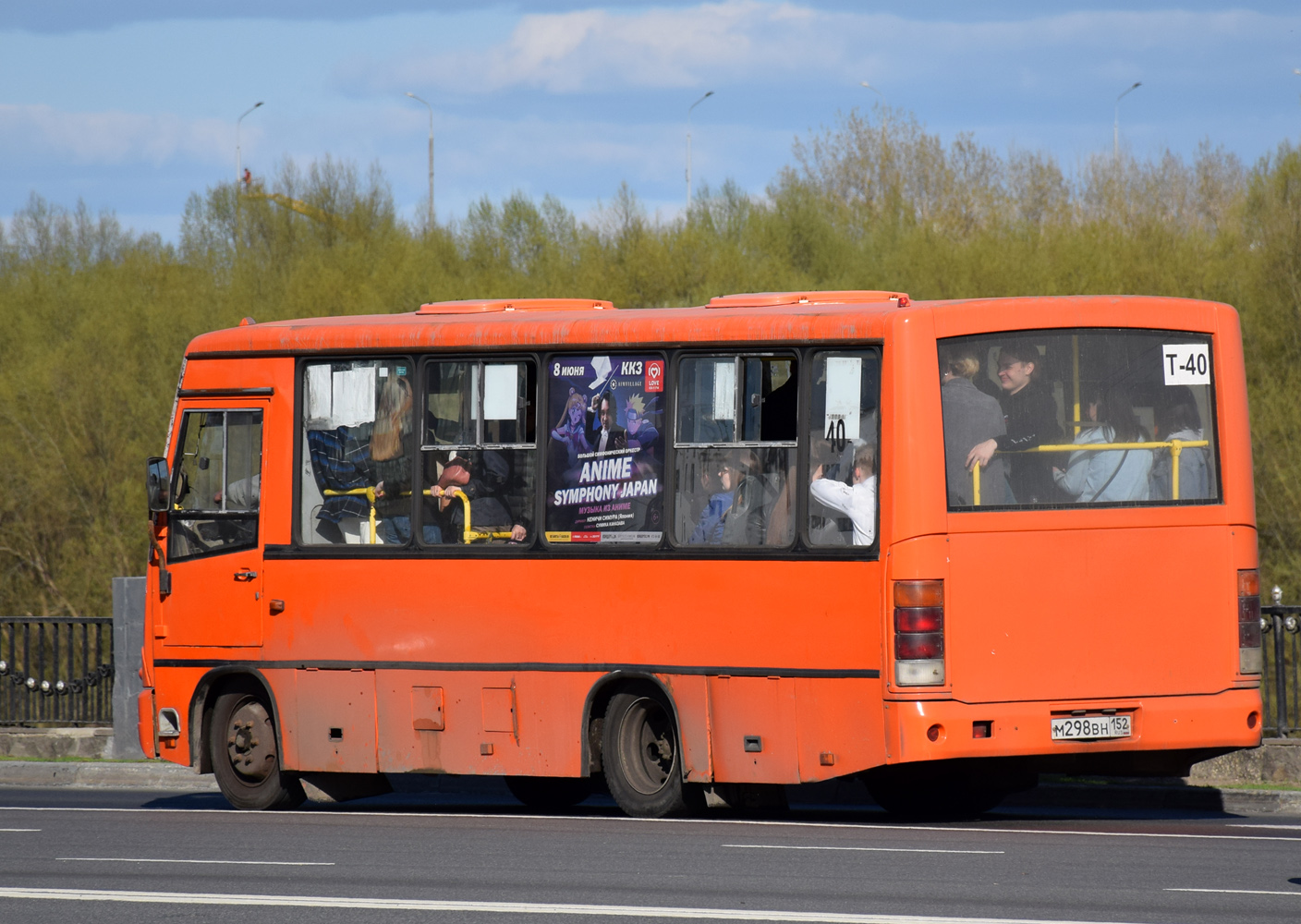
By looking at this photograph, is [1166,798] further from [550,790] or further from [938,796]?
[550,790]

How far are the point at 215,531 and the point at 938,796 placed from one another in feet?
17.6

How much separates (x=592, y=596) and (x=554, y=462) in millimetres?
914

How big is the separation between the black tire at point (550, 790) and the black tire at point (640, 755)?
5.28 feet

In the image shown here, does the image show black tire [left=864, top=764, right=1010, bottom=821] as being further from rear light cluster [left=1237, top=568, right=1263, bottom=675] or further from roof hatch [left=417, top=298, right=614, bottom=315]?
roof hatch [left=417, top=298, right=614, bottom=315]

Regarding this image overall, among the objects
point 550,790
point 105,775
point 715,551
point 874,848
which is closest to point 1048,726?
point 874,848

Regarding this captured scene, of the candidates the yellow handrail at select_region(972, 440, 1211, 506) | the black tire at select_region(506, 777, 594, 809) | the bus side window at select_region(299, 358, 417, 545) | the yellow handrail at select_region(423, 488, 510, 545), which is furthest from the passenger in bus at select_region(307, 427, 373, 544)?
the yellow handrail at select_region(972, 440, 1211, 506)

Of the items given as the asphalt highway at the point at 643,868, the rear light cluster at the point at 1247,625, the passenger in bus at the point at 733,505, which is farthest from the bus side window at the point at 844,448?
the rear light cluster at the point at 1247,625

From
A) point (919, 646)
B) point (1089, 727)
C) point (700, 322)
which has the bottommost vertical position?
point (1089, 727)

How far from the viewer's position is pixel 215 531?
1365 centimetres

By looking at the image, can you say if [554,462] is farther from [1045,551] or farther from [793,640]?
[1045,551]

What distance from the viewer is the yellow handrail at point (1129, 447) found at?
36.0ft

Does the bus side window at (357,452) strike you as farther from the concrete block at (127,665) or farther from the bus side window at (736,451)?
the concrete block at (127,665)

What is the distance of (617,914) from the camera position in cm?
800

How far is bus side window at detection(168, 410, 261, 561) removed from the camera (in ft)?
44.2
